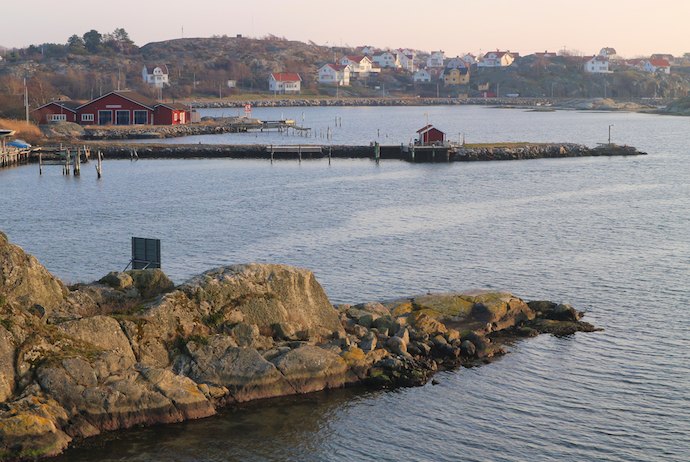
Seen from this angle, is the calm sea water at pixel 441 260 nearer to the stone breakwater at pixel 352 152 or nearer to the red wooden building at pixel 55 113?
the stone breakwater at pixel 352 152

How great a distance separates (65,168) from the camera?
81.0 metres

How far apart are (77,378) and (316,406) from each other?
20.0 feet

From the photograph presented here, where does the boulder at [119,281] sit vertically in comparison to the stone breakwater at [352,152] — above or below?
below

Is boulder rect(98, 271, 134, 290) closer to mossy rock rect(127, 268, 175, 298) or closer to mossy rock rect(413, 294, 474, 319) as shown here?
mossy rock rect(127, 268, 175, 298)

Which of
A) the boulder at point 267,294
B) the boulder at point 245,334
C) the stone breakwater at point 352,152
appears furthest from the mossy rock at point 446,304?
the stone breakwater at point 352,152

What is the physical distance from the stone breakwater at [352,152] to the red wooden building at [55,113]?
14579 mm

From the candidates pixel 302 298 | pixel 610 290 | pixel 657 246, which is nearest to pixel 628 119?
pixel 657 246

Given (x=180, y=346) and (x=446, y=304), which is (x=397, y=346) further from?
(x=180, y=346)

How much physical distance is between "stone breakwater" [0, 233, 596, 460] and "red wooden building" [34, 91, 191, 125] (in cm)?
8366

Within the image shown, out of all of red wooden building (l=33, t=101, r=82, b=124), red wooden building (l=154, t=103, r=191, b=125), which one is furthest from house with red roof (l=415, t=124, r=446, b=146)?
red wooden building (l=33, t=101, r=82, b=124)

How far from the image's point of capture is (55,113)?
4279 inches

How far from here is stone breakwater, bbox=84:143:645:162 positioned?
92.2 meters

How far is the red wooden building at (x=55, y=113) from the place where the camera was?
108 m

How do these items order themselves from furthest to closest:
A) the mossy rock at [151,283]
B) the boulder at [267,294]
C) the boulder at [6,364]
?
the mossy rock at [151,283] < the boulder at [267,294] < the boulder at [6,364]
